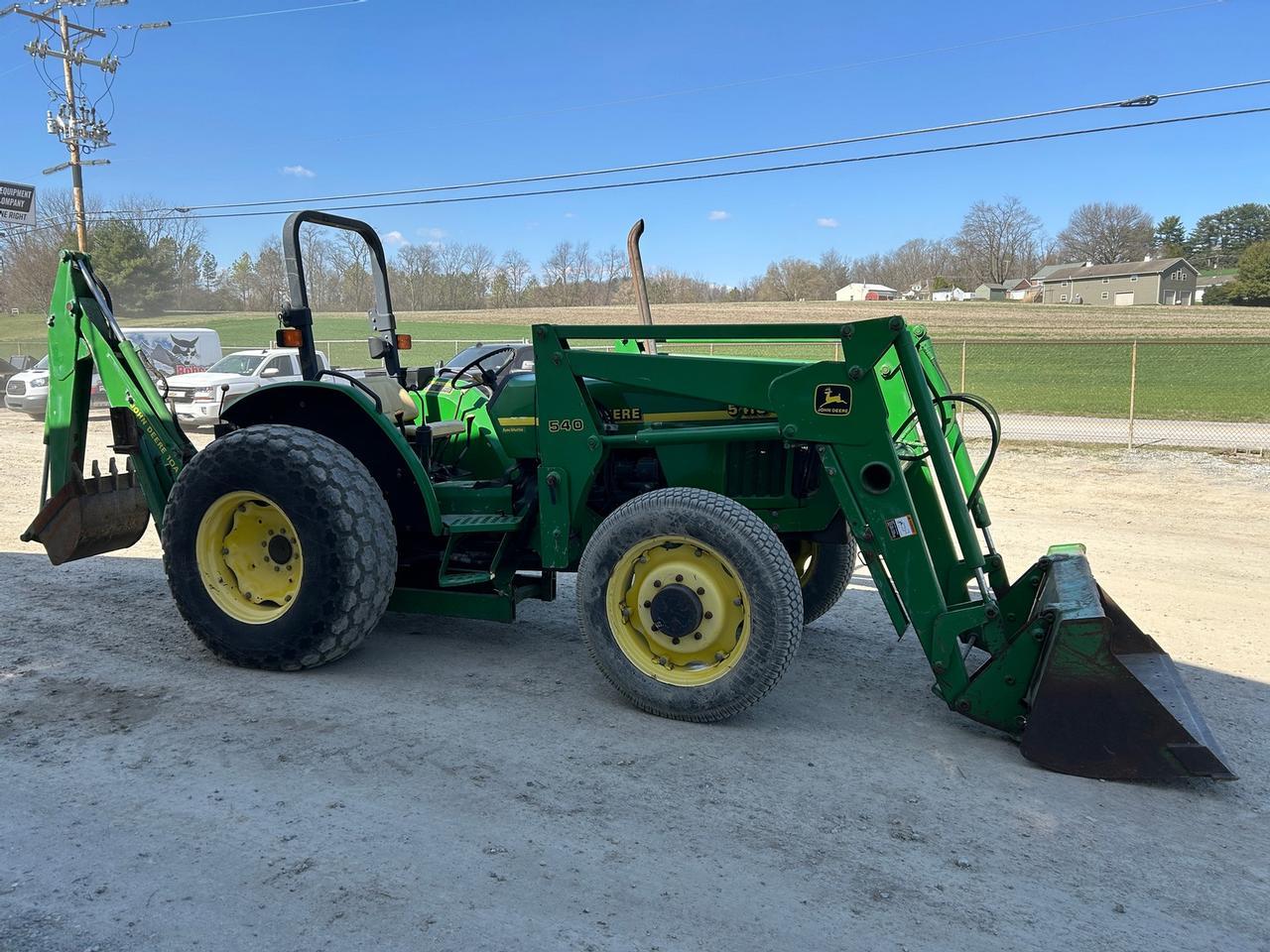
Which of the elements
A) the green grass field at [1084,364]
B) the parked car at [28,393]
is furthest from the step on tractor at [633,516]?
the parked car at [28,393]

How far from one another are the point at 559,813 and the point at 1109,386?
2573 centimetres

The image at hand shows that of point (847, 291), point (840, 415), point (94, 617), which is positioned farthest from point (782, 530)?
point (847, 291)

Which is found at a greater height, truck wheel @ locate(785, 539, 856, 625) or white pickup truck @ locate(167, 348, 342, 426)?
white pickup truck @ locate(167, 348, 342, 426)

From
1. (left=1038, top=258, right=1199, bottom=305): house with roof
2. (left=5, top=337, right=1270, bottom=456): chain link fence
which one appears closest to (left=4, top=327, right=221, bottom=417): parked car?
(left=5, top=337, right=1270, bottom=456): chain link fence

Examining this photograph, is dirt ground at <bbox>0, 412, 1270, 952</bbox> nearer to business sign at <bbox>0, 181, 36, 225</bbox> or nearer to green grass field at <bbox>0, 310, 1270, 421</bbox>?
green grass field at <bbox>0, 310, 1270, 421</bbox>

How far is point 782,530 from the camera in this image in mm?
4738

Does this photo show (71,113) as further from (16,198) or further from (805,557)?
(805,557)

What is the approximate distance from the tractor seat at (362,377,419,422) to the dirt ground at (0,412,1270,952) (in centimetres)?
130

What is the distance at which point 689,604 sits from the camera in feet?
13.8

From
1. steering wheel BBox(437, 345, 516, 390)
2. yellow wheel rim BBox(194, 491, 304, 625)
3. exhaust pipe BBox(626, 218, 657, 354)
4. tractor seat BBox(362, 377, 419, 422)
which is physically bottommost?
yellow wheel rim BBox(194, 491, 304, 625)

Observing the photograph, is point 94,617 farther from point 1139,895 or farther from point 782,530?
point 1139,895

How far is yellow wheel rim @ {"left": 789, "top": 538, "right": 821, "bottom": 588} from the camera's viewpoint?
18.1ft

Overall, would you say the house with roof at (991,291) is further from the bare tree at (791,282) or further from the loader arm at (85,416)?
the loader arm at (85,416)

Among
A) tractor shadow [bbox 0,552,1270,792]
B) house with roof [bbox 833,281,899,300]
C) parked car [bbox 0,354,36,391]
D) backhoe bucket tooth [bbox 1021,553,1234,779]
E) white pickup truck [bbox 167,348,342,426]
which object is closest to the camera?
backhoe bucket tooth [bbox 1021,553,1234,779]
